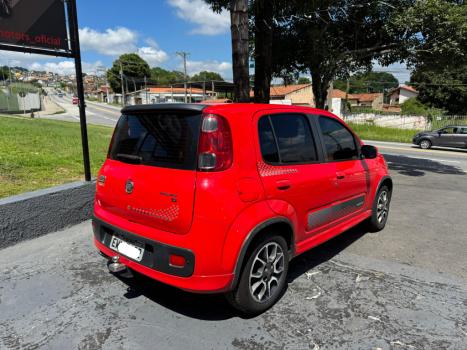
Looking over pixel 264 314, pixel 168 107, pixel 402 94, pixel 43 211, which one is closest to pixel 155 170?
pixel 168 107

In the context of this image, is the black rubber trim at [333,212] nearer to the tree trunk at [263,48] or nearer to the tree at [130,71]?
the tree trunk at [263,48]

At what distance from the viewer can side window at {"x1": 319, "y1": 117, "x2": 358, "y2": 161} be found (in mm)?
3689

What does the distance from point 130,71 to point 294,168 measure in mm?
94742

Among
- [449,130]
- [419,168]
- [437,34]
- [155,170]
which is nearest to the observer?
[155,170]

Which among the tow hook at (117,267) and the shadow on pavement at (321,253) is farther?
the shadow on pavement at (321,253)

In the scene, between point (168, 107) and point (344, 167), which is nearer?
point (168, 107)

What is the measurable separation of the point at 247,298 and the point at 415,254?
8.27ft

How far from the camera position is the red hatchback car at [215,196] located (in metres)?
2.51

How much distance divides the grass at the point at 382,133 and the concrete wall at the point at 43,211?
26.0 metres

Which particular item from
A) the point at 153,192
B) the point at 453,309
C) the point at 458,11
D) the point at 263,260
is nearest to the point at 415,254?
the point at 453,309

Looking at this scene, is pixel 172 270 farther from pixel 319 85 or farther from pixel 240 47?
pixel 319 85

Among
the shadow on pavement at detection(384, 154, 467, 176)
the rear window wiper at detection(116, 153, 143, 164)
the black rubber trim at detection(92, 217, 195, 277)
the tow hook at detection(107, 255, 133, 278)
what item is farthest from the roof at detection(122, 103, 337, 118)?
the shadow on pavement at detection(384, 154, 467, 176)

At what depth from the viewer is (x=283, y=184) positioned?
294cm

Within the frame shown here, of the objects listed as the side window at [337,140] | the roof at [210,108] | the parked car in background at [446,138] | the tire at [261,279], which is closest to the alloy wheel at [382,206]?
the side window at [337,140]
